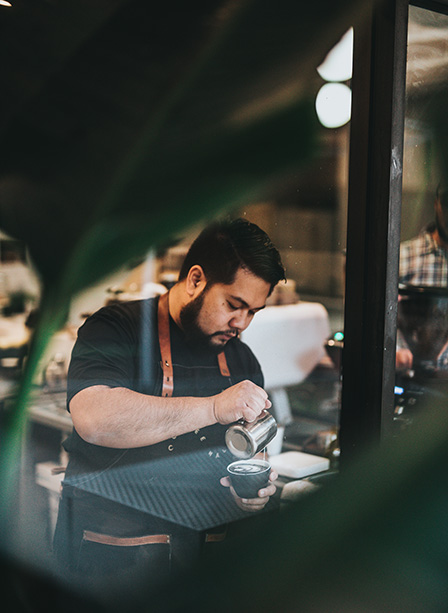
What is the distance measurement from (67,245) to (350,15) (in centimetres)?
95

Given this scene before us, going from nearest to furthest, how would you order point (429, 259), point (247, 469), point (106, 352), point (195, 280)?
point (106, 352) → point (195, 280) → point (247, 469) → point (429, 259)

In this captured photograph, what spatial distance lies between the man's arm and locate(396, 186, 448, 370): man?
2.96ft

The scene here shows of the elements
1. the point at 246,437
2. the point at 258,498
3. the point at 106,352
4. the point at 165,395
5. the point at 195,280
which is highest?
the point at 195,280

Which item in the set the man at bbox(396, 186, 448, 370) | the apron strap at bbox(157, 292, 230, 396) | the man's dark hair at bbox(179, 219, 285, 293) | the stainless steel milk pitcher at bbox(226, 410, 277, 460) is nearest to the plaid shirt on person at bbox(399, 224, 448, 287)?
the man at bbox(396, 186, 448, 370)

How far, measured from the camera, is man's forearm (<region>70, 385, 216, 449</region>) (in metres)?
1.22

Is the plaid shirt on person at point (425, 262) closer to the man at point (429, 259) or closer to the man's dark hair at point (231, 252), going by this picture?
the man at point (429, 259)

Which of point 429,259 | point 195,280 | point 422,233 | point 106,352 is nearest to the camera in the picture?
point 106,352

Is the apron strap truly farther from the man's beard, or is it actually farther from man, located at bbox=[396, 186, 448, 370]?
man, located at bbox=[396, 186, 448, 370]

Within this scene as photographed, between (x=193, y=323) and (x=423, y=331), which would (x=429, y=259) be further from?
(x=193, y=323)

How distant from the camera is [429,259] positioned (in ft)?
7.55

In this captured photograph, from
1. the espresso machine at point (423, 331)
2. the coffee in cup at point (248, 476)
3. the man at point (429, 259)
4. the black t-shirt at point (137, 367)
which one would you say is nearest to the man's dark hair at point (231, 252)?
the black t-shirt at point (137, 367)

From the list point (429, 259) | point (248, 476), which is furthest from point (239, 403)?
point (429, 259)

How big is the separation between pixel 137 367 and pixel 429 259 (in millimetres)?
1406

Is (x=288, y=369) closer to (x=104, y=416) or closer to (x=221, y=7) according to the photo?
(x=104, y=416)
